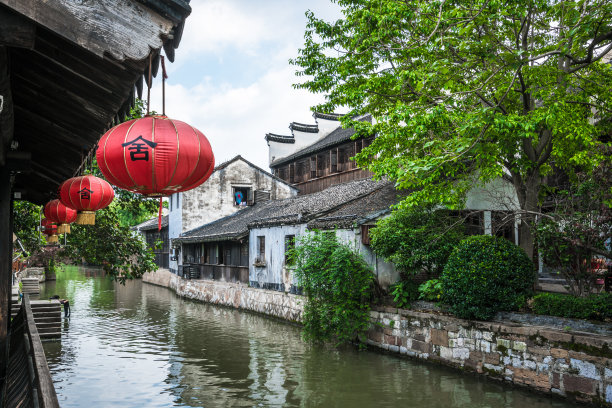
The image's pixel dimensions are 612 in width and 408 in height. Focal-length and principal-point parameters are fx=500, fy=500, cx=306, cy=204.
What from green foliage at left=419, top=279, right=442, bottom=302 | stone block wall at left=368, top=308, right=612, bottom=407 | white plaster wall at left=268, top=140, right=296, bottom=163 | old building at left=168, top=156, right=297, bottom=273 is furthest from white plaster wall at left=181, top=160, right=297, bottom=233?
green foliage at left=419, top=279, right=442, bottom=302

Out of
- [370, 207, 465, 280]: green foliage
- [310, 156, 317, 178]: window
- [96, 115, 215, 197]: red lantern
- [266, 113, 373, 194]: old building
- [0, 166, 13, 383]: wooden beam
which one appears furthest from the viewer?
[310, 156, 317, 178]: window

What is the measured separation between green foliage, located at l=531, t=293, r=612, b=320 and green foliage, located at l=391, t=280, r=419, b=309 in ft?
10.4

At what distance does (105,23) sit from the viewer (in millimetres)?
2799

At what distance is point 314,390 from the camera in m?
10.1

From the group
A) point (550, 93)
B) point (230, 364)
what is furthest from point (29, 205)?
point (550, 93)

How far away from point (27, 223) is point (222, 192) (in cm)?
1584

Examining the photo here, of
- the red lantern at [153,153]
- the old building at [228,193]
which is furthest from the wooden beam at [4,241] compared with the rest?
the old building at [228,193]

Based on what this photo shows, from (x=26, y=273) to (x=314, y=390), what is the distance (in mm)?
30951

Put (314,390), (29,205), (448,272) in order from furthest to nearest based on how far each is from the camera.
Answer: (29,205) → (448,272) → (314,390)

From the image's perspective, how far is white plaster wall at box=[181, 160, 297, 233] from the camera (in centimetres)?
3023

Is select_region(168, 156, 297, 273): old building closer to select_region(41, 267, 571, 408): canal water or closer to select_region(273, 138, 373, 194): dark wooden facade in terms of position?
select_region(273, 138, 373, 194): dark wooden facade

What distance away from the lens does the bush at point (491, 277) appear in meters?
10.3

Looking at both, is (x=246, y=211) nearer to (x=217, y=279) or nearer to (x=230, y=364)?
(x=217, y=279)

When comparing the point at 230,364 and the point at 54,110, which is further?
the point at 230,364
